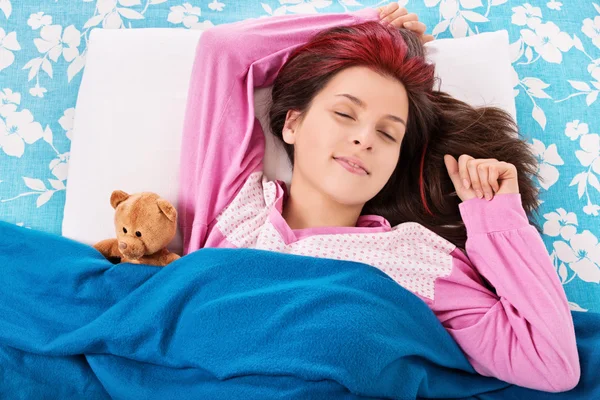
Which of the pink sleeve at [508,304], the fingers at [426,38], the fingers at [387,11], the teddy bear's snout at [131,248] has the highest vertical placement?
the fingers at [387,11]

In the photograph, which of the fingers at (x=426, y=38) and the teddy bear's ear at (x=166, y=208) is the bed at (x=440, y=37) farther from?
the teddy bear's ear at (x=166, y=208)

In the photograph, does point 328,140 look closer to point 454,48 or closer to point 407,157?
point 407,157

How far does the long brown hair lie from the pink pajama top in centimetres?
7

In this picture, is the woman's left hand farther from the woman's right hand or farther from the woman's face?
the woman's right hand

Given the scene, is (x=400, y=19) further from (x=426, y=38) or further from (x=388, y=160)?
(x=388, y=160)

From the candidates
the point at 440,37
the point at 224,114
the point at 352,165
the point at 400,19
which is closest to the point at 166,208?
the point at 224,114

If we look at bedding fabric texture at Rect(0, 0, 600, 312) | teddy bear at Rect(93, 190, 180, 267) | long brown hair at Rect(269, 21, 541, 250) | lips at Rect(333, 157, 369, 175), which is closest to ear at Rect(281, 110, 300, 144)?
long brown hair at Rect(269, 21, 541, 250)

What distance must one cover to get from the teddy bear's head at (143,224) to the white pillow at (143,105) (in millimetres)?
152

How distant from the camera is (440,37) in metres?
1.67

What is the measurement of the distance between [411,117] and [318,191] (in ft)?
0.86

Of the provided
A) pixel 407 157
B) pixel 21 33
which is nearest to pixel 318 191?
pixel 407 157

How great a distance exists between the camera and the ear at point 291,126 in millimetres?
1357

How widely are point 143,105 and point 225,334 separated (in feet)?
2.10

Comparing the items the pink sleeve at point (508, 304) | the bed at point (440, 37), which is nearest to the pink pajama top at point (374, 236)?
the pink sleeve at point (508, 304)
